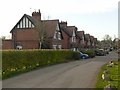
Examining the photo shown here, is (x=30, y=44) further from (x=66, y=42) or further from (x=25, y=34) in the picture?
(x=66, y=42)

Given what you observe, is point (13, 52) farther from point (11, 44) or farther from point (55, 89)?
point (11, 44)

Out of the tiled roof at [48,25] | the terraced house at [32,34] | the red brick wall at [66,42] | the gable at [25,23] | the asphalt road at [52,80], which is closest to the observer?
the asphalt road at [52,80]

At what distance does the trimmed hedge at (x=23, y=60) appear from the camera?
20469mm

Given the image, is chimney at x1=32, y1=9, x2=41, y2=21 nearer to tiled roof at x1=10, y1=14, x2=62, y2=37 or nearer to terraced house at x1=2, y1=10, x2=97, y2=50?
terraced house at x1=2, y1=10, x2=97, y2=50

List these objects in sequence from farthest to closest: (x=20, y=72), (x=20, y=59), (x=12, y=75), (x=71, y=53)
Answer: (x=71, y=53) → (x=20, y=59) → (x=20, y=72) → (x=12, y=75)

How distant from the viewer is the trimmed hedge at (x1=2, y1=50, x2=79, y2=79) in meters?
20.5

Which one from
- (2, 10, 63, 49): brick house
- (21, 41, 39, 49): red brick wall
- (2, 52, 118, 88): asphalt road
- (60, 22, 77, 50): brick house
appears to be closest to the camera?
(2, 52, 118, 88): asphalt road

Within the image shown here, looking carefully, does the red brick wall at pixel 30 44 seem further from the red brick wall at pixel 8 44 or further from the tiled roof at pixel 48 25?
the tiled roof at pixel 48 25

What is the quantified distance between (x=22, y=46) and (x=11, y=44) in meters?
2.15

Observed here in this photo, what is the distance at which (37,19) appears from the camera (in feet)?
174

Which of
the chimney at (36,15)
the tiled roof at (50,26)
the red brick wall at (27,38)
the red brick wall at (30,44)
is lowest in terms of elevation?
the red brick wall at (30,44)

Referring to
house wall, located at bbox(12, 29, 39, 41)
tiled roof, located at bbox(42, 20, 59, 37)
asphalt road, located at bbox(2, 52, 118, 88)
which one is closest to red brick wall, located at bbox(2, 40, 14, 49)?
house wall, located at bbox(12, 29, 39, 41)

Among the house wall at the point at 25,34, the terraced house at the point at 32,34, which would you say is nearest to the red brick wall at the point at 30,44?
the terraced house at the point at 32,34

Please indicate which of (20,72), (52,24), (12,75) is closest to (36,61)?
(20,72)
